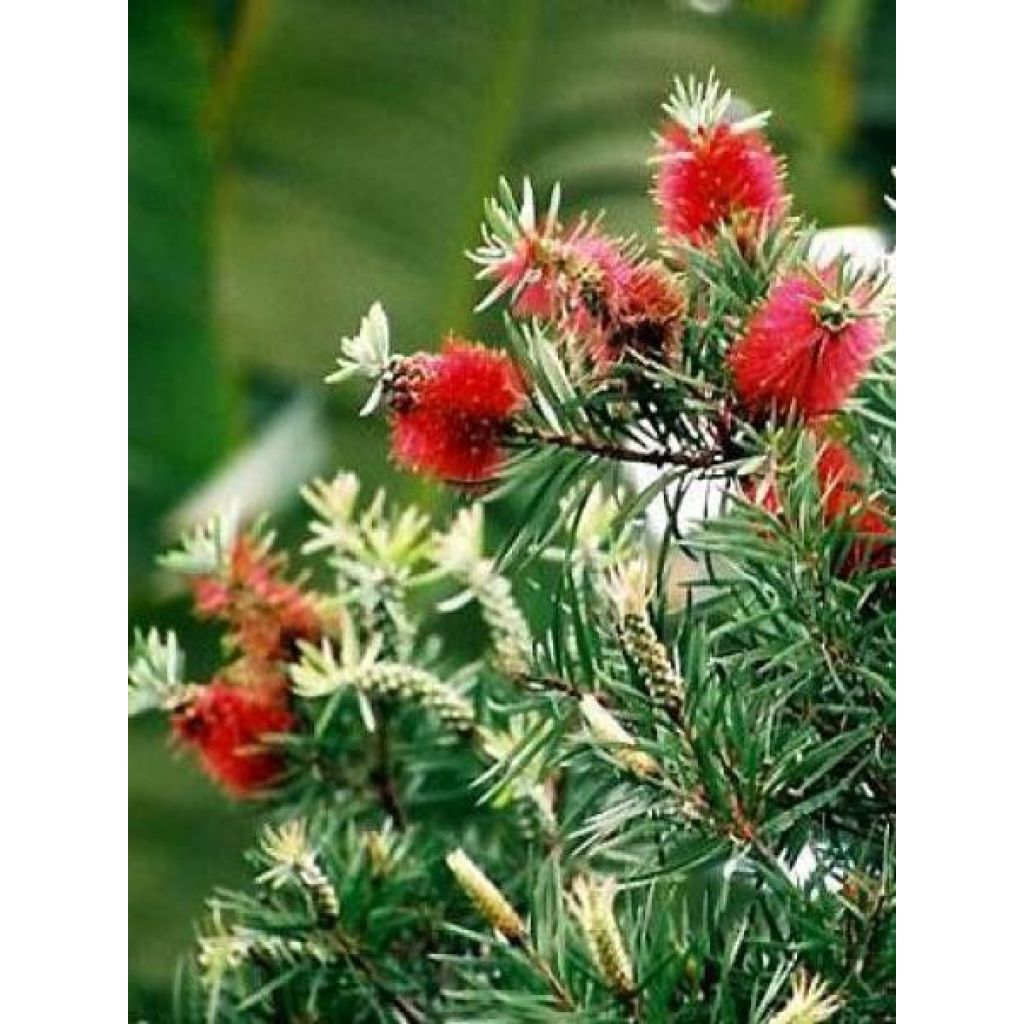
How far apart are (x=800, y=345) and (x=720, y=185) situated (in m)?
0.05

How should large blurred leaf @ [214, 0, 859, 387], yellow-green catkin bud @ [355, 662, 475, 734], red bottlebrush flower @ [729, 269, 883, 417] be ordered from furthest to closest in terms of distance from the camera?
1. large blurred leaf @ [214, 0, 859, 387]
2. yellow-green catkin bud @ [355, 662, 475, 734]
3. red bottlebrush flower @ [729, 269, 883, 417]

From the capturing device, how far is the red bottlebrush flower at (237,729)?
0.55m

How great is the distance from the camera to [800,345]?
0.41 metres

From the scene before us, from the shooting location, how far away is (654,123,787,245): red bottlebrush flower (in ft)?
1.43

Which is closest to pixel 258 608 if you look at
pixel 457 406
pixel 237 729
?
pixel 237 729

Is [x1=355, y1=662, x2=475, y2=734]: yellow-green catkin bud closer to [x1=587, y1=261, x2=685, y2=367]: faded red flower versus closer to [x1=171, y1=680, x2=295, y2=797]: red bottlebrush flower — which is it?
[x1=171, y1=680, x2=295, y2=797]: red bottlebrush flower

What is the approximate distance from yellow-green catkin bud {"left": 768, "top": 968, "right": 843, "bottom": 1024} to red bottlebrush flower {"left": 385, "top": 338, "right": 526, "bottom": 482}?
130mm

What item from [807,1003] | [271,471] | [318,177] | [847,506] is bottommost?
[807,1003]

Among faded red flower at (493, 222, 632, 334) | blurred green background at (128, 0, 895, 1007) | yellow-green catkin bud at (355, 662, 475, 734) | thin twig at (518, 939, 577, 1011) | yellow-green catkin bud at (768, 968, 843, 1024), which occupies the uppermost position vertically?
blurred green background at (128, 0, 895, 1007)

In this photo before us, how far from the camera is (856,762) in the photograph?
433 mm

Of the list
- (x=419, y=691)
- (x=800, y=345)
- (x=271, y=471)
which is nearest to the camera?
(x=800, y=345)

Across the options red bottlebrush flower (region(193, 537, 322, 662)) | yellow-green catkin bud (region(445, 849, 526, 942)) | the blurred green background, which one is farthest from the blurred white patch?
yellow-green catkin bud (region(445, 849, 526, 942))

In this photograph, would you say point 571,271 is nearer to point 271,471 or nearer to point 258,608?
point 258,608

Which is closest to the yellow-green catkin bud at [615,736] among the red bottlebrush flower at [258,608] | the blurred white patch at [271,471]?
the red bottlebrush flower at [258,608]
